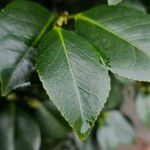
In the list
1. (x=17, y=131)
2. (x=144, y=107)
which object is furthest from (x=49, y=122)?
(x=144, y=107)

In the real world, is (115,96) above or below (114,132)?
above

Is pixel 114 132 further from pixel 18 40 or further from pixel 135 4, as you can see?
pixel 18 40

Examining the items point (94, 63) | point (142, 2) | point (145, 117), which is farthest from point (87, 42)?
point (145, 117)

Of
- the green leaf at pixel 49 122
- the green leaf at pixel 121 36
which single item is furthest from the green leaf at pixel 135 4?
the green leaf at pixel 49 122

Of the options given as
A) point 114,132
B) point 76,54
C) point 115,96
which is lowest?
point 114,132

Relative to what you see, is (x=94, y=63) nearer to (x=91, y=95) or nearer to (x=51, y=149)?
(x=91, y=95)

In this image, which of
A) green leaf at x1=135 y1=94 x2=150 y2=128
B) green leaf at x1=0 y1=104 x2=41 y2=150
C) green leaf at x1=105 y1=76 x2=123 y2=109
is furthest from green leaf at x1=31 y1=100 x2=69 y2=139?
green leaf at x1=135 y1=94 x2=150 y2=128

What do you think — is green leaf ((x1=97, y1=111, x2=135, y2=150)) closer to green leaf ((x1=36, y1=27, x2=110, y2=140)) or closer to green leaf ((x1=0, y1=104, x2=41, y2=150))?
green leaf ((x1=0, y1=104, x2=41, y2=150))
